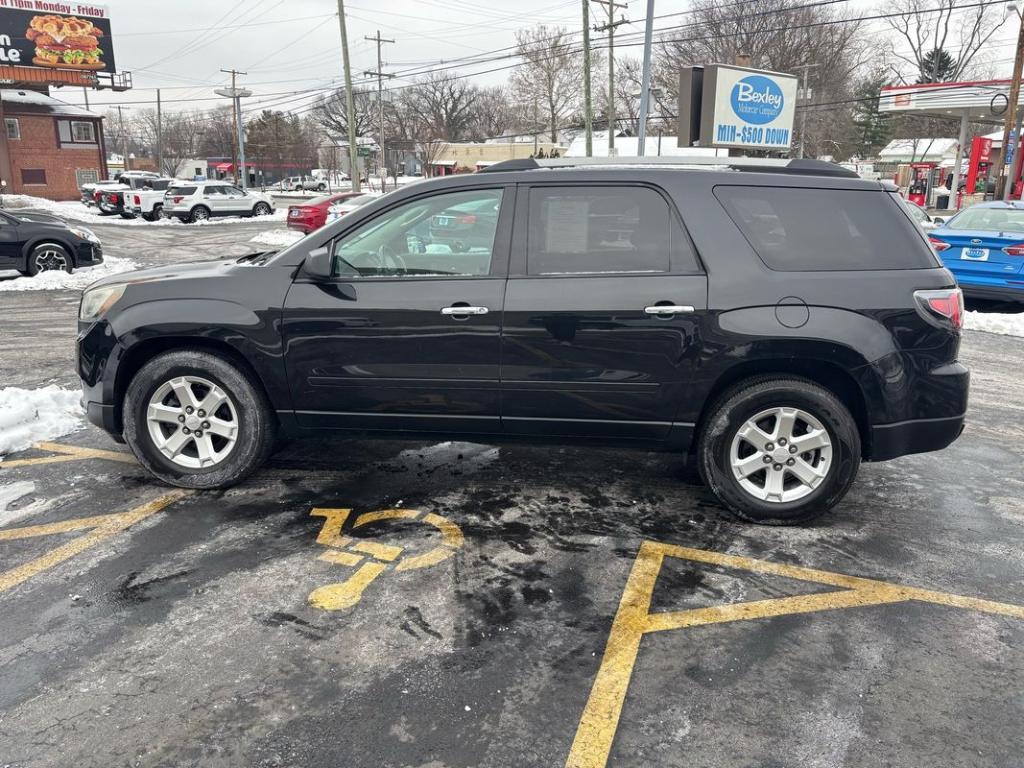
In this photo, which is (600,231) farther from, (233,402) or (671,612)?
(233,402)

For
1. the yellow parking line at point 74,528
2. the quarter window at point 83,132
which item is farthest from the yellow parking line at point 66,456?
the quarter window at point 83,132

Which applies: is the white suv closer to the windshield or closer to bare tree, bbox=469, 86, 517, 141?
the windshield

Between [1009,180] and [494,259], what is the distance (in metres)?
24.7

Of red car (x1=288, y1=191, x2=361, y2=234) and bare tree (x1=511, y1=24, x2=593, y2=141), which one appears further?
bare tree (x1=511, y1=24, x2=593, y2=141)

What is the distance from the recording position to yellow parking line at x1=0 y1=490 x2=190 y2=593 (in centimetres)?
350

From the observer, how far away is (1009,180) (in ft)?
75.4

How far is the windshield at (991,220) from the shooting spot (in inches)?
424

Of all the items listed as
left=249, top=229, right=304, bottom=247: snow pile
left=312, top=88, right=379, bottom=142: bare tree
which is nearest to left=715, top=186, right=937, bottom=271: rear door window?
left=249, top=229, right=304, bottom=247: snow pile

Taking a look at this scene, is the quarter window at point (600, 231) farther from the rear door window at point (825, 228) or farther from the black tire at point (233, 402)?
the black tire at point (233, 402)

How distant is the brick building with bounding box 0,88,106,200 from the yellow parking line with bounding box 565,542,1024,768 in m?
53.7

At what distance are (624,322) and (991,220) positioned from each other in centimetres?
974

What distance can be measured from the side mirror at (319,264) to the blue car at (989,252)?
864 centimetres

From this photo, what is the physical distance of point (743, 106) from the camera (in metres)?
18.3

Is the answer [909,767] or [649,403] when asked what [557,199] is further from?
[909,767]
